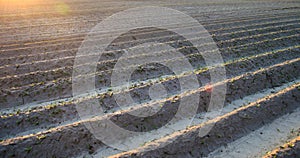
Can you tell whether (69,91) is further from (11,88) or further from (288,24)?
(288,24)

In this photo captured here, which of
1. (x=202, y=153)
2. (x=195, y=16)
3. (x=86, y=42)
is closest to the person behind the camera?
(x=202, y=153)

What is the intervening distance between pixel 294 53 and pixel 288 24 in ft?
15.1

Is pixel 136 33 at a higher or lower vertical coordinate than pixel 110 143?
higher

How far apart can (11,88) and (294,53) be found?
721cm

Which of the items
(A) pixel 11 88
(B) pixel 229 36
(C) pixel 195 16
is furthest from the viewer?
(C) pixel 195 16

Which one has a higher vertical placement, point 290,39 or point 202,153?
point 290,39

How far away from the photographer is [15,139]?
4348 mm

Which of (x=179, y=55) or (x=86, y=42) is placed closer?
(x=179, y=55)

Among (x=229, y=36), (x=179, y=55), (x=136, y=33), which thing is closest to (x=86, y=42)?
(x=136, y=33)

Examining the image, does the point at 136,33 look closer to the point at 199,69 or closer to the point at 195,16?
the point at 199,69

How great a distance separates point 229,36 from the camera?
33.4 ft

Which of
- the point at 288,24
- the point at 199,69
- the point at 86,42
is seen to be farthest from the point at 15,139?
the point at 288,24

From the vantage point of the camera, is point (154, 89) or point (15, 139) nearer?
point (15, 139)

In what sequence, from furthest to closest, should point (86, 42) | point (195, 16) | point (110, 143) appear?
1. point (195, 16)
2. point (86, 42)
3. point (110, 143)
